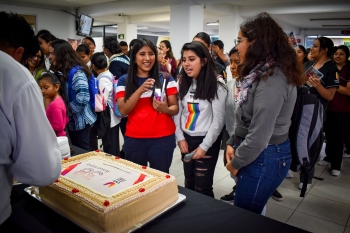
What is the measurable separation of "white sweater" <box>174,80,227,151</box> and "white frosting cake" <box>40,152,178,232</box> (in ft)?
2.55

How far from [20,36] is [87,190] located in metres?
0.55

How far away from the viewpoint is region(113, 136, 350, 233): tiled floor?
7.38 ft

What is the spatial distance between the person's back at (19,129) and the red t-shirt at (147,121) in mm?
984

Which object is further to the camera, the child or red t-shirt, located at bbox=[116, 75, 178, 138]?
the child

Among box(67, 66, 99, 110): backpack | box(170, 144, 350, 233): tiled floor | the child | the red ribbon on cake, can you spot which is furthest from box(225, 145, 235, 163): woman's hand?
box(67, 66, 99, 110): backpack

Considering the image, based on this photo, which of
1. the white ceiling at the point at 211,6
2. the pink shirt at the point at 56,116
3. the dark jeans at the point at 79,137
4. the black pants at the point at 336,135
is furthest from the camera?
the white ceiling at the point at 211,6

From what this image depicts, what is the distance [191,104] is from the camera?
6.25 feet

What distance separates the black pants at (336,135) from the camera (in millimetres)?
3221

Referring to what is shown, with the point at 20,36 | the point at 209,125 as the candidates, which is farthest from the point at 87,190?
the point at 209,125

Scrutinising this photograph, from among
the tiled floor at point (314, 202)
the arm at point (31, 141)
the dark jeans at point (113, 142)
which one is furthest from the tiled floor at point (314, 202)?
the arm at point (31, 141)

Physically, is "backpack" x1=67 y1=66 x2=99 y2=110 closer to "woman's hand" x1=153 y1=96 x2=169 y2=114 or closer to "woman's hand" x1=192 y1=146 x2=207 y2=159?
"woman's hand" x1=153 y1=96 x2=169 y2=114

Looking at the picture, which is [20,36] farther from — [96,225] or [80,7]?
[80,7]

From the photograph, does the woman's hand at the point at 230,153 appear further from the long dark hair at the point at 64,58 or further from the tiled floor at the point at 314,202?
the long dark hair at the point at 64,58

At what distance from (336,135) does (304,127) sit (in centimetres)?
217
